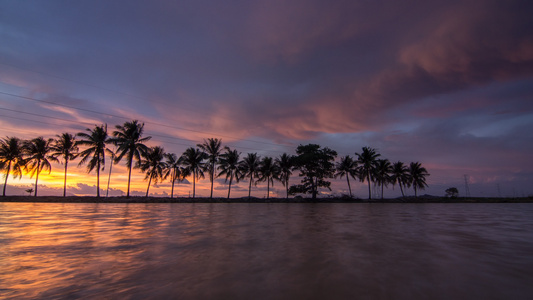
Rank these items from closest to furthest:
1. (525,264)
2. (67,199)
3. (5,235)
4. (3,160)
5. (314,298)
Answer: (314,298) → (525,264) → (5,235) → (67,199) → (3,160)

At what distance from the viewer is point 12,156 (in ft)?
129

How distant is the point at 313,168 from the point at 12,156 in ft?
177

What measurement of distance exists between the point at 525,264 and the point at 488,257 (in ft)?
1.71

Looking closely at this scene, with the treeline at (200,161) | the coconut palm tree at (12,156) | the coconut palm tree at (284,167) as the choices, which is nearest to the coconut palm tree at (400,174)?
the treeline at (200,161)

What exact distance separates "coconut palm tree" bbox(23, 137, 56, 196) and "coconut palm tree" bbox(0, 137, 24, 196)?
3.18 feet

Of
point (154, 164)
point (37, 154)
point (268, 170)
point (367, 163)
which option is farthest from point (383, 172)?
point (37, 154)

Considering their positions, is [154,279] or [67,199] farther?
[67,199]

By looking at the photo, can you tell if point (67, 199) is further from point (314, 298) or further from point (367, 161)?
point (367, 161)

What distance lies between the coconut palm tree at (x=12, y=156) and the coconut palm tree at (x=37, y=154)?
97 cm

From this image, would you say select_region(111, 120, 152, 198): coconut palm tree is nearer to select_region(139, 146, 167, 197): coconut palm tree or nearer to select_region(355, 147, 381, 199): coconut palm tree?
select_region(139, 146, 167, 197): coconut palm tree

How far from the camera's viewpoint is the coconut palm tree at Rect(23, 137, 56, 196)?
39750 mm

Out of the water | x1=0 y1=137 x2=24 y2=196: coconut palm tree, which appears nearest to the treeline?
x1=0 y1=137 x2=24 y2=196: coconut palm tree

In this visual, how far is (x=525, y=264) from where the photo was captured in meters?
4.09

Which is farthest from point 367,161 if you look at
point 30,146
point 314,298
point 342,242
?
point 30,146
